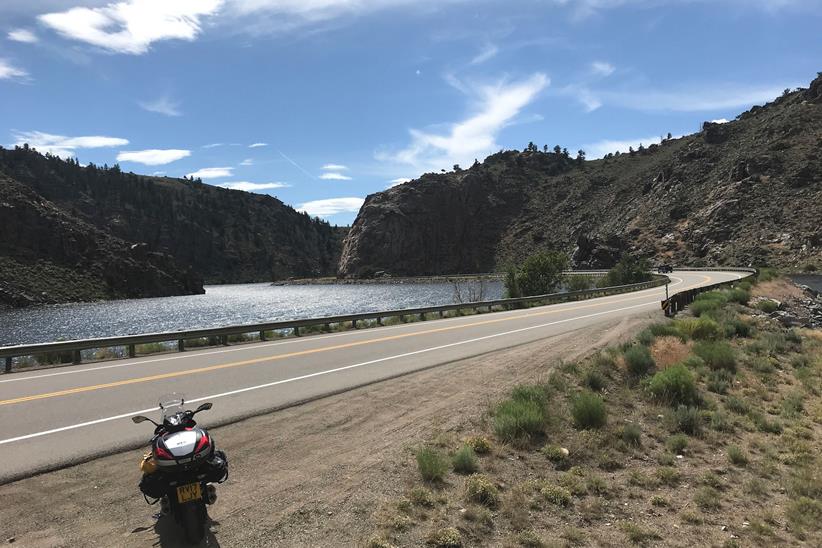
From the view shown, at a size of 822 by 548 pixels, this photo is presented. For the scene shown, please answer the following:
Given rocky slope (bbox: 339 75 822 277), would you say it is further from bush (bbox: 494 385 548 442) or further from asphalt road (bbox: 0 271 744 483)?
bush (bbox: 494 385 548 442)

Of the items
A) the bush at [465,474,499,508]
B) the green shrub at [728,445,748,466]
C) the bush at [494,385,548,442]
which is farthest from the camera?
the green shrub at [728,445,748,466]

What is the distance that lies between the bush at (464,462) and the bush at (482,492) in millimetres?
412

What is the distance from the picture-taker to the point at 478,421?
8539 mm

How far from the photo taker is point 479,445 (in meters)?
7.43

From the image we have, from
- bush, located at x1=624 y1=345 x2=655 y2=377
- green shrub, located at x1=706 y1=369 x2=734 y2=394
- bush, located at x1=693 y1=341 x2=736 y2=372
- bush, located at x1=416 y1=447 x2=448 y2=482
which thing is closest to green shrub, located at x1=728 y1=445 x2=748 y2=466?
green shrub, located at x1=706 y1=369 x2=734 y2=394

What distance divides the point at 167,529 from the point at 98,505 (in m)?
0.99

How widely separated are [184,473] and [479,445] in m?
4.18

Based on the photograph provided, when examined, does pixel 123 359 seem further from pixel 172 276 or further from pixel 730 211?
pixel 172 276

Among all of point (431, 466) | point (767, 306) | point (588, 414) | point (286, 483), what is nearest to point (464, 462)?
point (431, 466)

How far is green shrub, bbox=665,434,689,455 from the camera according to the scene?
8.44 m

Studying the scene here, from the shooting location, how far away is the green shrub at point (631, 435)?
8484mm

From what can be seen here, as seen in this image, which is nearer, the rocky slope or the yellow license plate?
the yellow license plate

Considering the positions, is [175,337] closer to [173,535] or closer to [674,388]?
[173,535]

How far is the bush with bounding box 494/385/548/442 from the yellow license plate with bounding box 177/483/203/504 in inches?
184
